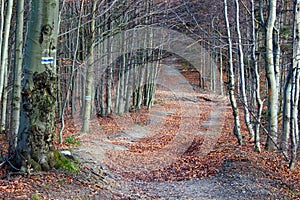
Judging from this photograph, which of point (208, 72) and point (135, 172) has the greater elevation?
point (208, 72)

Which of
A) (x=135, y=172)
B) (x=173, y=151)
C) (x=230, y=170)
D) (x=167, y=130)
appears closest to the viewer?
(x=230, y=170)

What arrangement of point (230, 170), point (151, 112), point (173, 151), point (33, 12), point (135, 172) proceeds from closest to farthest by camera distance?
point (33, 12), point (230, 170), point (135, 172), point (173, 151), point (151, 112)

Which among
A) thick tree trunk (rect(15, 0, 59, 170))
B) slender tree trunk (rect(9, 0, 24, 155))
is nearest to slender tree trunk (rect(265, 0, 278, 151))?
thick tree trunk (rect(15, 0, 59, 170))

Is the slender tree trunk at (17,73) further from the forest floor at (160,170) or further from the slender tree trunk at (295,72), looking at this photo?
the slender tree trunk at (295,72)

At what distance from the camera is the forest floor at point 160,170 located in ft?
18.4

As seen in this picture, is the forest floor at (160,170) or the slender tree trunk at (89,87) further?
the slender tree trunk at (89,87)

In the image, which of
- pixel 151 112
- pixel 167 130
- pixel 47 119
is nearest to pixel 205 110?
pixel 151 112

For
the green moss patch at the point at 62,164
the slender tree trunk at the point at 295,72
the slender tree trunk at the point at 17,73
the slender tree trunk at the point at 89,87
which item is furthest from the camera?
the slender tree trunk at the point at 89,87

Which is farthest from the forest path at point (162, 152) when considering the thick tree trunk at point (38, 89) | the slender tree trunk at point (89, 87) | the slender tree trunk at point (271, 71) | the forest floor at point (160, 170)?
the slender tree trunk at point (271, 71)

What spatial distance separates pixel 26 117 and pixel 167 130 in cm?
1400

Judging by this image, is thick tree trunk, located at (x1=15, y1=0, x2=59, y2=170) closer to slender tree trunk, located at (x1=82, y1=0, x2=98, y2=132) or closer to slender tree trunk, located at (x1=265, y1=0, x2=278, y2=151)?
slender tree trunk, located at (x1=265, y1=0, x2=278, y2=151)

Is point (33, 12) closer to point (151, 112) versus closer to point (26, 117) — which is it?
point (26, 117)

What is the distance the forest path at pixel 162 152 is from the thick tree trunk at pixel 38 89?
A: 1270 millimetres

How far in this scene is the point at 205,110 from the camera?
26.8 metres
